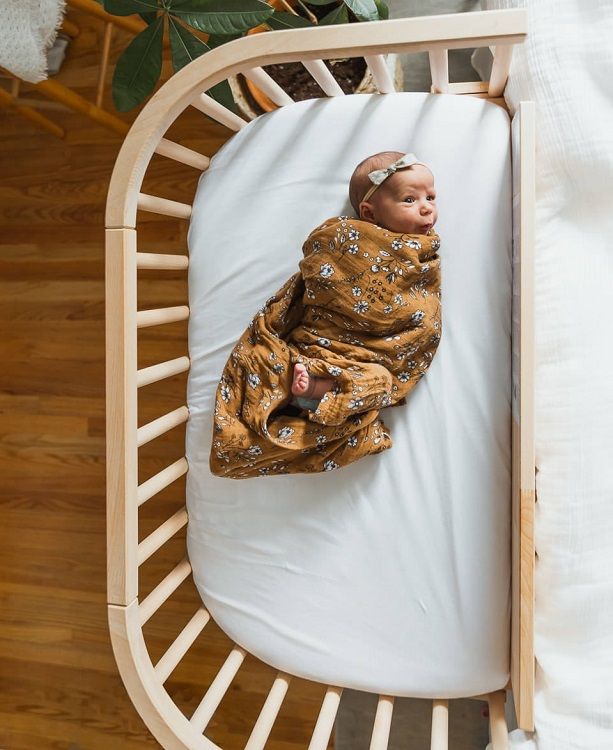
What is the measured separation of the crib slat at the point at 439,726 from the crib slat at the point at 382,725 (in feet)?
0.22

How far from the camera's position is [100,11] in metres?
1.24

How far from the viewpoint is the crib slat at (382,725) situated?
3.10ft

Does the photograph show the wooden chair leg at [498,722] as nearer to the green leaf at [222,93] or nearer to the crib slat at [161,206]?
the crib slat at [161,206]

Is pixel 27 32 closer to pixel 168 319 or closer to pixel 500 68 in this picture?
pixel 168 319

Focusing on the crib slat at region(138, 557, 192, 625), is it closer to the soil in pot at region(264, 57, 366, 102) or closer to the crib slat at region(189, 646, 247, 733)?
the crib slat at region(189, 646, 247, 733)

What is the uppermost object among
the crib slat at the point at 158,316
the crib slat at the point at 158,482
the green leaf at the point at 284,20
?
the green leaf at the point at 284,20

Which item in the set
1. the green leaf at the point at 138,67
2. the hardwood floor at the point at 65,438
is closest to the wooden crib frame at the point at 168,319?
the green leaf at the point at 138,67

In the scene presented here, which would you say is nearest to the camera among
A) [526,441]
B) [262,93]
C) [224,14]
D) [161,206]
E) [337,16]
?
[526,441]

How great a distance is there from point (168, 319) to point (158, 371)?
4.0 inches

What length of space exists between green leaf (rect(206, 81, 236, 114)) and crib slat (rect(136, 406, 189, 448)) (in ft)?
1.70

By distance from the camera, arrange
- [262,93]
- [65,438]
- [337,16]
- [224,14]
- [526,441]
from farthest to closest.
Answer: [65,438]
[262,93]
[337,16]
[224,14]
[526,441]

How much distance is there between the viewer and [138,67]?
3.35 ft

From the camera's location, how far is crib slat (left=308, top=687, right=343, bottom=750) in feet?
3.14

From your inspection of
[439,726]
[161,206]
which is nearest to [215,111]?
[161,206]
